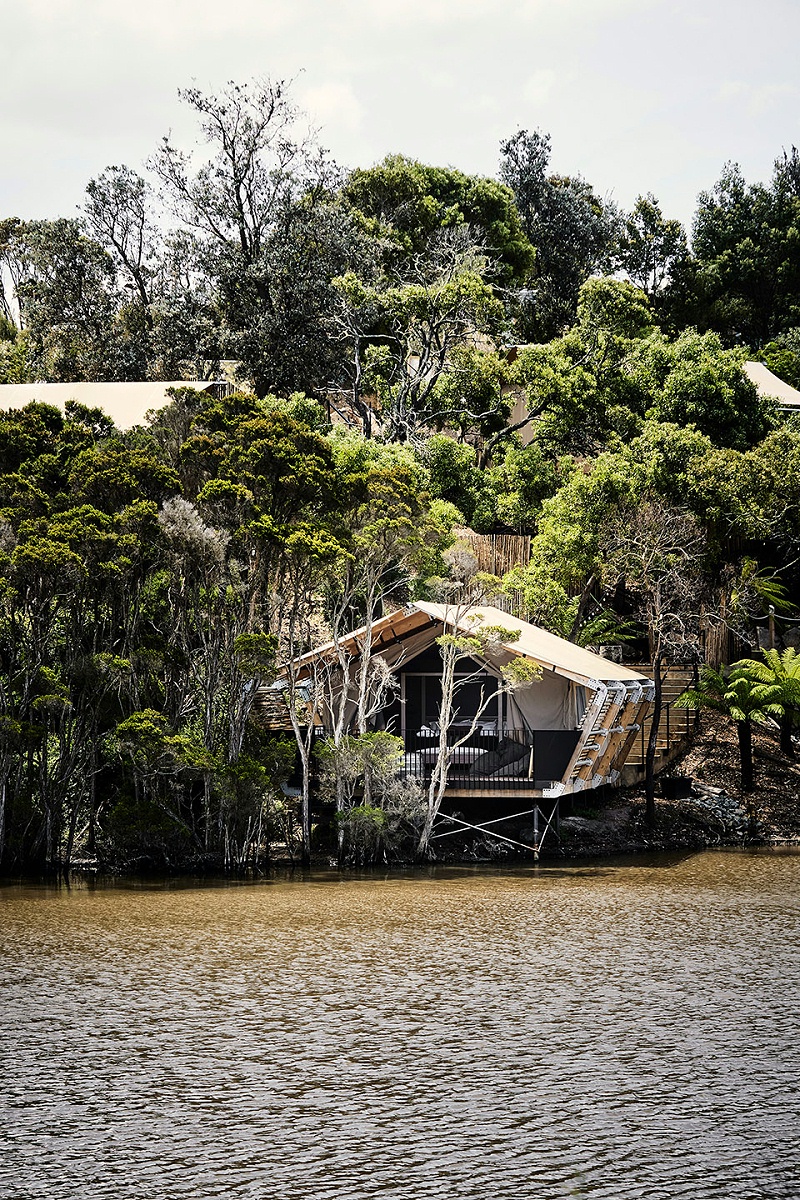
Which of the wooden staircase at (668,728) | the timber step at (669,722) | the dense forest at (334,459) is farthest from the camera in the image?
the timber step at (669,722)

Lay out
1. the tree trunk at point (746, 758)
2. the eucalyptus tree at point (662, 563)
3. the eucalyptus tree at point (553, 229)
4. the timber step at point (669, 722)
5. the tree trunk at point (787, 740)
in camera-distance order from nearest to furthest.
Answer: the eucalyptus tree at point (662, 563), the tree trunk at point (746, 758), the timber step at point (669, 722), the tree trunk at point (787, 740), the eucalyptus tree at point (553, 229)

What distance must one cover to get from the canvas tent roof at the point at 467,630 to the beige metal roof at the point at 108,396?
10.6 metres

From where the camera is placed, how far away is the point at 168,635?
24.3m

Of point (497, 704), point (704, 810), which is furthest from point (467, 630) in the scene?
point (704, 810)

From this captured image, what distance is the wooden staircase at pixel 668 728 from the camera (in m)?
29.4

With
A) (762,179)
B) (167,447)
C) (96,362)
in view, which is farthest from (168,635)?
(762,179)

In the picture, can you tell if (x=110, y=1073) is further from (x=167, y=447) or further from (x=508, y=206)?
(x=508, y=206)

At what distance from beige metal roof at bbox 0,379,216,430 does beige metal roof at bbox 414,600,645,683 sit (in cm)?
1194

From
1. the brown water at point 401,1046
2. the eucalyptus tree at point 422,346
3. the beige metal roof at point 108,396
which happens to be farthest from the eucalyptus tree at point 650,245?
the brown water at point 401,1046

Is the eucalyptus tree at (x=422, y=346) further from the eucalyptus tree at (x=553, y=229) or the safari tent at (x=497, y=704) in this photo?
the eucalyptus tree at (x=553, y=229)

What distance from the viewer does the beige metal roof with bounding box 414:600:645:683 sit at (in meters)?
23.3

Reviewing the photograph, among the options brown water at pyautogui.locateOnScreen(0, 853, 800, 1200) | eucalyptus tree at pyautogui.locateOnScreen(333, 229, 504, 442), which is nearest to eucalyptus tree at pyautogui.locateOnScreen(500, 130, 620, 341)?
eucalyptus tree at pyautogui.locateOnScreen(333, 229, 504, 442)

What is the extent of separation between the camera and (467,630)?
77.9 ft

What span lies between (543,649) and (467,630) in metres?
1.84
